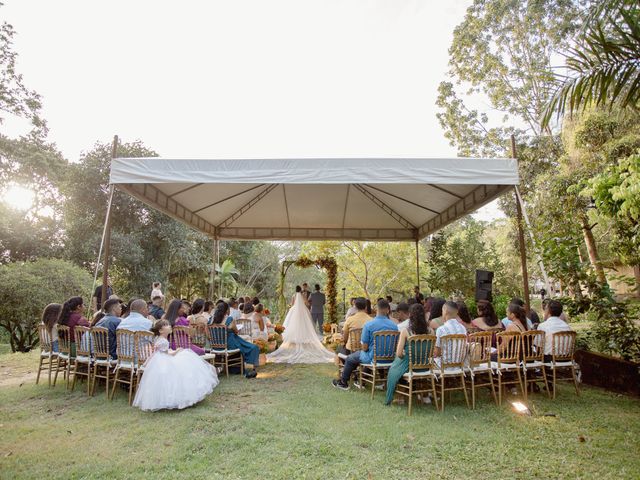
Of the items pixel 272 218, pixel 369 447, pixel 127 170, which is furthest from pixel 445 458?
pixel 272 218

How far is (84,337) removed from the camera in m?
5.62

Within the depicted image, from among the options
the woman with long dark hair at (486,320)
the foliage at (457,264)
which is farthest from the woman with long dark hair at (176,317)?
the foliage at (457,264)

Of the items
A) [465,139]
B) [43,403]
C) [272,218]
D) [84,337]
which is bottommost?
[43,403]

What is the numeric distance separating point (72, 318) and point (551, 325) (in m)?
6.59

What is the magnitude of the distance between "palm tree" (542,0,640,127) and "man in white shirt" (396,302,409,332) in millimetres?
3022

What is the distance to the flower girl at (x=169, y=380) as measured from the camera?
15.0ft

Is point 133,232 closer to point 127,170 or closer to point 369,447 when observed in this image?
point 127,170

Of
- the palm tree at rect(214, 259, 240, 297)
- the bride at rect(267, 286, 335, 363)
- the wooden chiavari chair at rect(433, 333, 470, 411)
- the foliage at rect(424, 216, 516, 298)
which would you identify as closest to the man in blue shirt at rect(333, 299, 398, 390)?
the wooden chiavari chair at rect(433, 333, 470, 411)

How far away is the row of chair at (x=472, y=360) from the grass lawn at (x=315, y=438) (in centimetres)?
26

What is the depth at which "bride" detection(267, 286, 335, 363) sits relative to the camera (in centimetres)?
820

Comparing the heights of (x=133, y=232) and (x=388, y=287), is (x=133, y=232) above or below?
above

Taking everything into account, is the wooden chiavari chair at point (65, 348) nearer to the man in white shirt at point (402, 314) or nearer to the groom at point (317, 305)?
the man in white shirt at point (402, 314)

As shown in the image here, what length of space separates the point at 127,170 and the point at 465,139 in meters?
14.9

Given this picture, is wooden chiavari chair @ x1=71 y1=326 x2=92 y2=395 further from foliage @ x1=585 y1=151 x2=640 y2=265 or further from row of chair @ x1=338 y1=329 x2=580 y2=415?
foliage @ x1=585 y1=151 x2=640 y2=265
